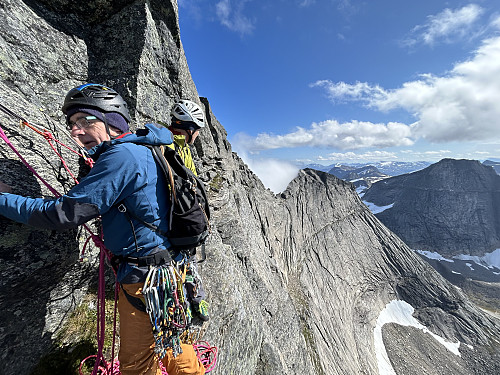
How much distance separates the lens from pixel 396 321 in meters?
54.5

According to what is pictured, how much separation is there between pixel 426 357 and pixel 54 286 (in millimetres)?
70998

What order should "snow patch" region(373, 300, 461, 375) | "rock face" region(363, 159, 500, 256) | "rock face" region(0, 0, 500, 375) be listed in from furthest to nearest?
"rock face" region(363, 159, 500, 256)
"snow patch" region(373, 300, 461, 375)
"rock face" region(0, 0, 500, 375)

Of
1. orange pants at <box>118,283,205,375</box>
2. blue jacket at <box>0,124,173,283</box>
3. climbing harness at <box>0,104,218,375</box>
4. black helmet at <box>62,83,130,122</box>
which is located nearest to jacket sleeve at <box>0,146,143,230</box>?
blue jacket at <box>0,124,173,283</box>

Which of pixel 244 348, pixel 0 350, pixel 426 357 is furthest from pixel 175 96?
pixel 426 357

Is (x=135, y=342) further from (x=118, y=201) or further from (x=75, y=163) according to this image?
(x=75, y=163)

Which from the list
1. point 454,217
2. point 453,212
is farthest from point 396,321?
point 454,217

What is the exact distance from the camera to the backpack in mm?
3250

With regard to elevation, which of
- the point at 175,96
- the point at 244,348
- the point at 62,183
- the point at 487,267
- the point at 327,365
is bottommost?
the point at 487,267

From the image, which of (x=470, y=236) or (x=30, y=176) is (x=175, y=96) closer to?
(x=30, y=176)

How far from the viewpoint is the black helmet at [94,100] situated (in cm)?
336

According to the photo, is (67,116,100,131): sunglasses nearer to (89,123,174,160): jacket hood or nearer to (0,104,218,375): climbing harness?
(89,123,174,160): jacket hood

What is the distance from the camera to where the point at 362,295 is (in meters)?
52.3

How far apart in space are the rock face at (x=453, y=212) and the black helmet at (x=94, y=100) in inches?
7253

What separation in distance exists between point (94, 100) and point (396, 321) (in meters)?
72.9
